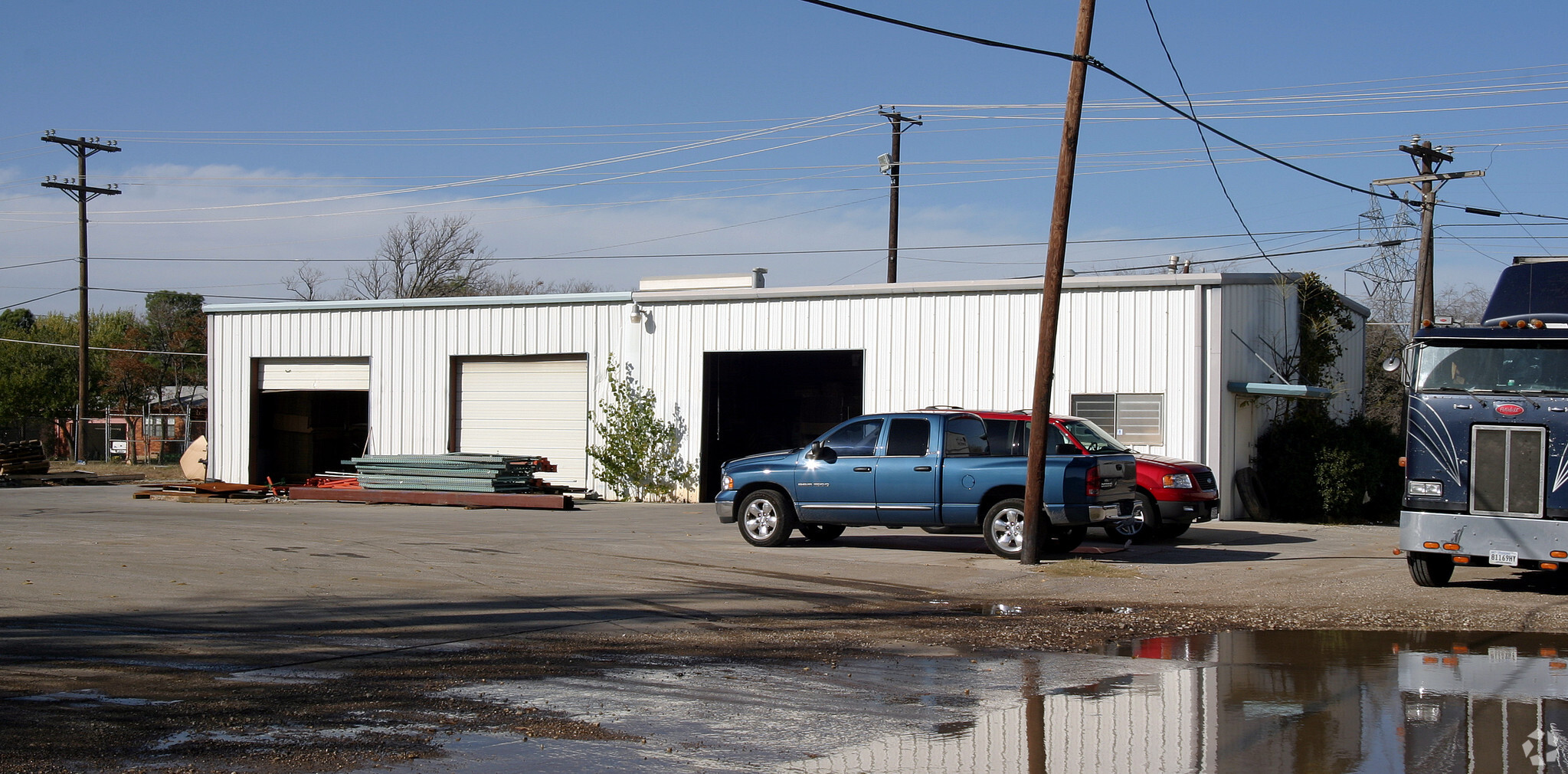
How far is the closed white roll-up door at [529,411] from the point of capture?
90.9ft

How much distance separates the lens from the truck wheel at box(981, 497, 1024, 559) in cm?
1510

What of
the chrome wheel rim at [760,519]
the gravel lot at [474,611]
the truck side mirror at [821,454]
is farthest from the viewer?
the chrome wheel rim at [760,519]

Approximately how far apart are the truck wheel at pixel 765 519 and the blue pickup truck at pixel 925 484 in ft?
0.03

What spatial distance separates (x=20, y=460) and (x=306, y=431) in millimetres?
8481

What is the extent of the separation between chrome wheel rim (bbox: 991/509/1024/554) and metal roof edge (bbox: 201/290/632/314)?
13.8 metres

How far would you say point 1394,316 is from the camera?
50.2 metres

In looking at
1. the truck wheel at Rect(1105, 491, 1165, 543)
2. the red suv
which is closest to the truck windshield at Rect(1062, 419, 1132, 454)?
the red suv

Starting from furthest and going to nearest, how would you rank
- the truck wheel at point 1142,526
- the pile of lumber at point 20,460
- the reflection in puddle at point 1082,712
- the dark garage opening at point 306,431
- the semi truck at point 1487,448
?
1. the pile of lumber at point 20,460
2. the dark garage opening at point 306,431
3. the truck wheel at point 1142,526
4. the semi truck at point 1487,448
5. the reflection in puddle at point 1082,712

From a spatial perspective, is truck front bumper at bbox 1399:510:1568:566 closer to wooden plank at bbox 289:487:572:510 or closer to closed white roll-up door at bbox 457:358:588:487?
wooden plank at bbox 289:487:572:510

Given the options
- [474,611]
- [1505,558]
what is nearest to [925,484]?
[1505,558]

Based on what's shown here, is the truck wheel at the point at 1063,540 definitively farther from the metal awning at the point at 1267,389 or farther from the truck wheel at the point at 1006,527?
the metal awning at the point at 1267,389

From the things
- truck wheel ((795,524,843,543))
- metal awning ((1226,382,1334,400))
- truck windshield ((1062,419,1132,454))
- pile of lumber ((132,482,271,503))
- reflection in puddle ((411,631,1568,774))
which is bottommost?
pile of lumber ((132,482,271,503))

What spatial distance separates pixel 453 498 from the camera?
79.7 ft

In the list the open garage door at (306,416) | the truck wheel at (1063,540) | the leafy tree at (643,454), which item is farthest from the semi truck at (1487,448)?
the open garage door at (306,416)
